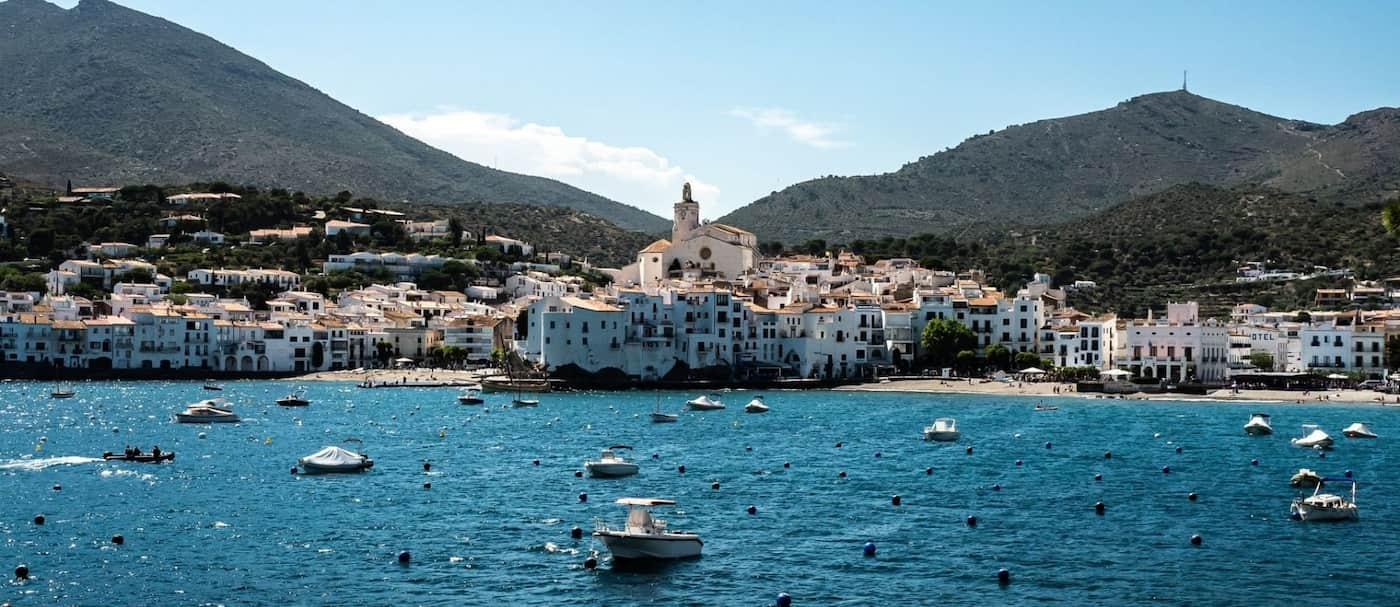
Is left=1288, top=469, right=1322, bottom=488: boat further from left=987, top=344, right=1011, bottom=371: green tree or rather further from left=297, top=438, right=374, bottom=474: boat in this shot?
left=987, top=344, right=1011, bottom=371: green tree

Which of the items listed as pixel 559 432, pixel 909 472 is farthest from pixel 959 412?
pixel 909 472

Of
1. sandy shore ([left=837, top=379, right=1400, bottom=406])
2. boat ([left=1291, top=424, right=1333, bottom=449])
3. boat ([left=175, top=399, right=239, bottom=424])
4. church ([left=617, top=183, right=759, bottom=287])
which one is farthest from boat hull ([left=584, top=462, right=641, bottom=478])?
church ([left=617, top=183, right=759, bottom=287])

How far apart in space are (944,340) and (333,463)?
205ft

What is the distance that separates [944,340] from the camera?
10481cm

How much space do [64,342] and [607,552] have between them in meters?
90.2

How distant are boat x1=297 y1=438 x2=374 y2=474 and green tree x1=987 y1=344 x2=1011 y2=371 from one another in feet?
206

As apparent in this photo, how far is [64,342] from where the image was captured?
112 m

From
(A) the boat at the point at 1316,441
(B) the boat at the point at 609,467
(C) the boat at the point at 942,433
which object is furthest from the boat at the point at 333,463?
(A) the boat at the point at 1316,441

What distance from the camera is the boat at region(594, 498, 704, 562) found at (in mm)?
31953

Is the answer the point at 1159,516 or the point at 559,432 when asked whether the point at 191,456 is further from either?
the point at 1159,516

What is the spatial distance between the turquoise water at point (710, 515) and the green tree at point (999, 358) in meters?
33.0

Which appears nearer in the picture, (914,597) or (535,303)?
(914,597)

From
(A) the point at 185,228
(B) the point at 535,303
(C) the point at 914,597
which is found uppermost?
(A) the point at 185,228

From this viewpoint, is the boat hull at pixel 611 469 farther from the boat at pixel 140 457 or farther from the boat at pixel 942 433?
the boat at pixel 942 433
